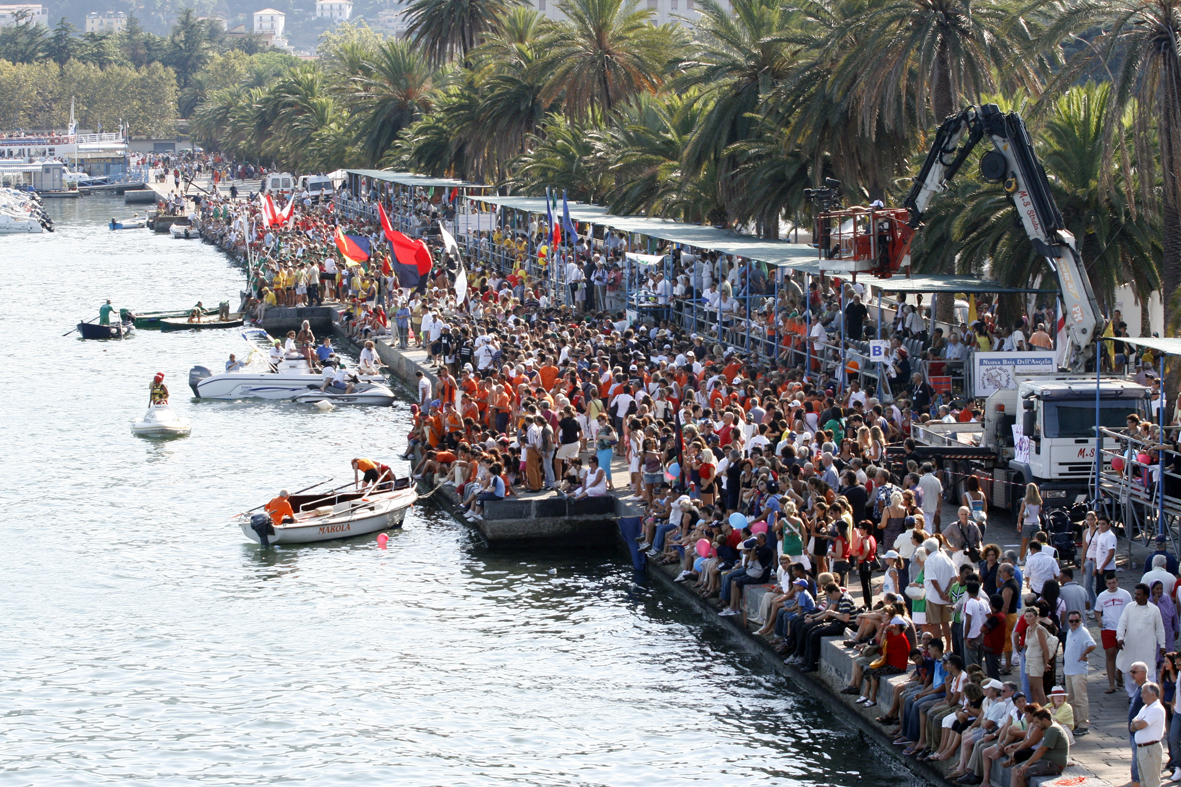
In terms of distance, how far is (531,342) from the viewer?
122 feet

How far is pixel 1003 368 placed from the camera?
26016 millimetres

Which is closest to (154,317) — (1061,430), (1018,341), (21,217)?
(1018,341)

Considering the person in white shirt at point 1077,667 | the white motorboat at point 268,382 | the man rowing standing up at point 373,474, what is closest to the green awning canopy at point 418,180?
the white motorboat at point 268,382

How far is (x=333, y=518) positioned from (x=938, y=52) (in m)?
17.8

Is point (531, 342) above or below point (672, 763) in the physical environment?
above

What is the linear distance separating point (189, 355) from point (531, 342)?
21446 millimetres

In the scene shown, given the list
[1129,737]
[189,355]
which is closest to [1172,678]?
[1129,737]

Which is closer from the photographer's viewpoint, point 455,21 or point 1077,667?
point 1077,667

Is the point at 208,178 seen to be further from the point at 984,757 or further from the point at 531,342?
the point at 984,757

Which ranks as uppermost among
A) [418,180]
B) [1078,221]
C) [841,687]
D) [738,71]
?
[738,71]

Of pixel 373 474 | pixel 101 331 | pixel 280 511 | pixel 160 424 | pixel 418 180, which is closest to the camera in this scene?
pixel 280 511

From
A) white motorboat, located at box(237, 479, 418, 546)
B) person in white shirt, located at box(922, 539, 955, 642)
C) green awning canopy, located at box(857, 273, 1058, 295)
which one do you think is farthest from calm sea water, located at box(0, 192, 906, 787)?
green awning canopy, located at box(857, 273, 1058, 295)

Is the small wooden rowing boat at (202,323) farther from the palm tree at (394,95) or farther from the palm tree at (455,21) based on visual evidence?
the palm tree at (394,95)

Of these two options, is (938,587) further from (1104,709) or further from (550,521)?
(550,521)
